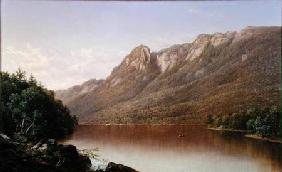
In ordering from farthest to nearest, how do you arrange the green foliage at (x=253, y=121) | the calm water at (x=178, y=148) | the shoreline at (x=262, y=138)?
the shoreline at (x=262, y=138), the green foliage at (x=253, y=121), the calm water at (x=178, y=148)

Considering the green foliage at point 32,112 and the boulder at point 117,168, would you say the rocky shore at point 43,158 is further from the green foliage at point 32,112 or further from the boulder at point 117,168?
the green foliage at point 32,112

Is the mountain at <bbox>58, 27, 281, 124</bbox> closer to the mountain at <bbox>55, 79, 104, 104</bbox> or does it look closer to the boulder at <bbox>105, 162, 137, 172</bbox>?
the mountain at <bbox>55, 79, 104, 104</bbox>

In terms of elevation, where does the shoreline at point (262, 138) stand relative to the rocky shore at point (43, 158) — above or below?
above

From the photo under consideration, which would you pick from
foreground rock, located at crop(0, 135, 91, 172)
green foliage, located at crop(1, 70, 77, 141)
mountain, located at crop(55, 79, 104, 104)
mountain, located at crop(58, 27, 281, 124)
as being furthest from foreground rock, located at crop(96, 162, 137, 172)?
mountain, located at crop(55, 79, 104, 104)

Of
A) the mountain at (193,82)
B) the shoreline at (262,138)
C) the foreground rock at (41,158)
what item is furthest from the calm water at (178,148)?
the foreground rock at (41,158)

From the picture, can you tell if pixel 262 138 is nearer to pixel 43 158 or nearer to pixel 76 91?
pixel 76 91

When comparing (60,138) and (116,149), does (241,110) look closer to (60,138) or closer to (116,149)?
(116,149)

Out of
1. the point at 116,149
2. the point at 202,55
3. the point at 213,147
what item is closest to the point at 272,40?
the point at 202,55
